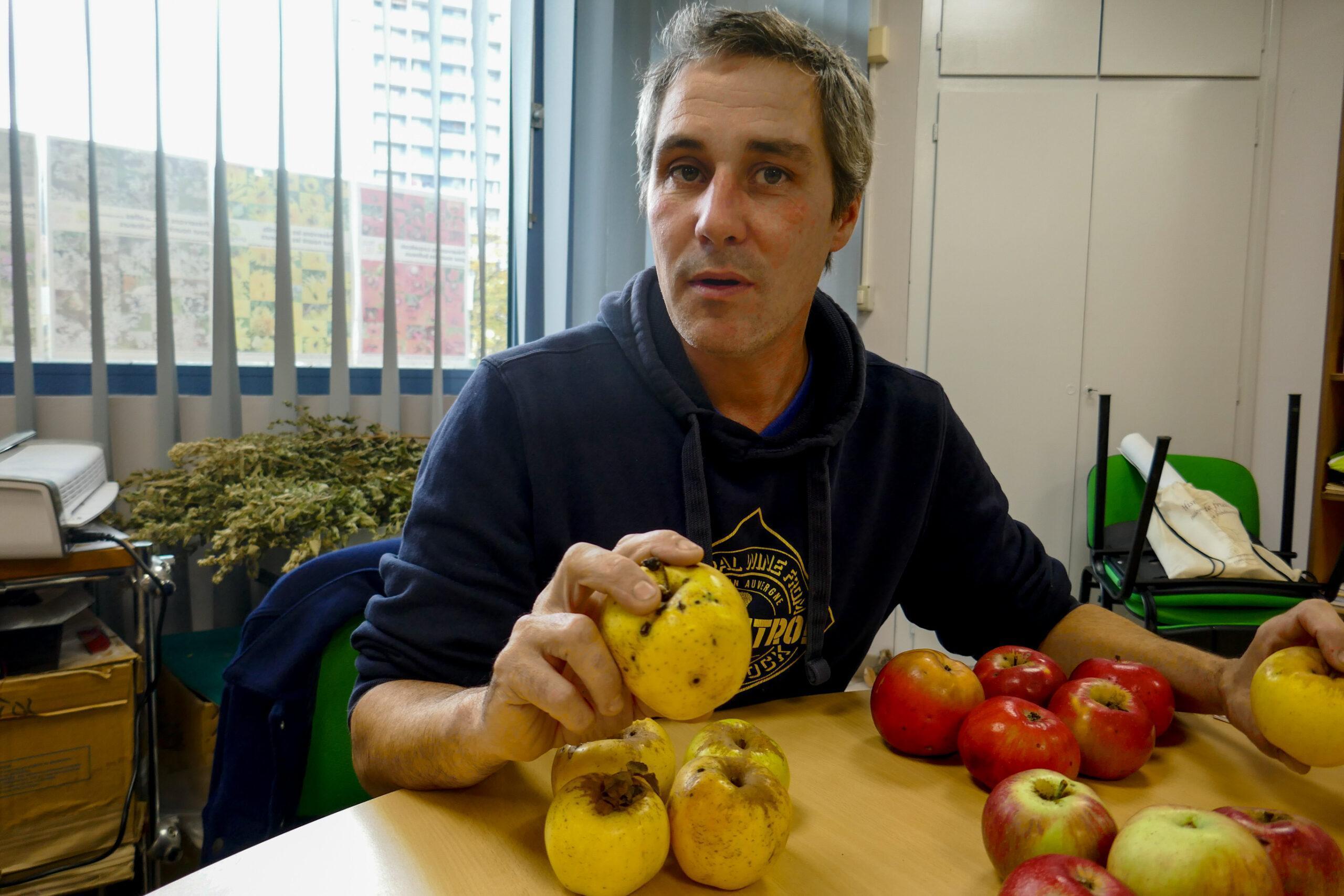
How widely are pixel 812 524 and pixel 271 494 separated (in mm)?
1311

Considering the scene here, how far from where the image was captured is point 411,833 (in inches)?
27.8

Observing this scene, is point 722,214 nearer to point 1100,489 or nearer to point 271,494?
point 271,494

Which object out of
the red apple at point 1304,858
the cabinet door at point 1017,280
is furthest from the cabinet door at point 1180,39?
the red apple at point 1304,858

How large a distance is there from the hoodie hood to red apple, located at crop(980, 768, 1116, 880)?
18.4 inches

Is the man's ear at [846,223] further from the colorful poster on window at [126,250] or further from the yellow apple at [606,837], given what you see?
the colorful poster on window at [126,250]

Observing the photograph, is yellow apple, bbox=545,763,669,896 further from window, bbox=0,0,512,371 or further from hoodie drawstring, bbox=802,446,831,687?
window, bbox=0,0,512,371

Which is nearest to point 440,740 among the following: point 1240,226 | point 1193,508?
point 1193,508

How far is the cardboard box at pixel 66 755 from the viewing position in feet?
4.87

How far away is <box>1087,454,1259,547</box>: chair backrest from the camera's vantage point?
2818mm

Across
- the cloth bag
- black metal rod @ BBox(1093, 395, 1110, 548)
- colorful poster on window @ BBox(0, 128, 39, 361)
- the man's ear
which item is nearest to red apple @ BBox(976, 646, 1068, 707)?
the man's ear

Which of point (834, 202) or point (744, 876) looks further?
point (834, 202)

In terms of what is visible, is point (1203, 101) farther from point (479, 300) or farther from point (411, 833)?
point (411, 833)

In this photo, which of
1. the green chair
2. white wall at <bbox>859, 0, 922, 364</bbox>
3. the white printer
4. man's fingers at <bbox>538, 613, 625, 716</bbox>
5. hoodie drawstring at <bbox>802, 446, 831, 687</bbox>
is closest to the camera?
man's fingers at <bbox>538, 613, 625, 716</bbox>

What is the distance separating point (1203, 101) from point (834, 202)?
111 inches
